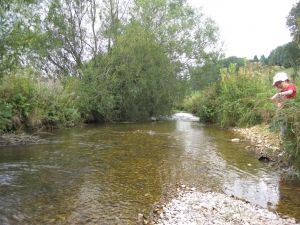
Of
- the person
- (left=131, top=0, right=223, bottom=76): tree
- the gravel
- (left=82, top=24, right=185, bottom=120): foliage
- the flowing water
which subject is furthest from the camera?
(left=131, top=0, right=223, bottom=76): tree

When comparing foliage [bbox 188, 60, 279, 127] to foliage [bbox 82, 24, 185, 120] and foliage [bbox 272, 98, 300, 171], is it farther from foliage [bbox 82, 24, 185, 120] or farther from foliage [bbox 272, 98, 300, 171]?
foliage [bbox 272, 98, 300, 171]

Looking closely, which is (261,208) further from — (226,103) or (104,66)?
(104,66)

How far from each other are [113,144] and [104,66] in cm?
877

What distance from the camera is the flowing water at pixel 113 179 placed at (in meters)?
2.94

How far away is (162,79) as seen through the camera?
16344 mm

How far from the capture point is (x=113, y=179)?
4102 mm

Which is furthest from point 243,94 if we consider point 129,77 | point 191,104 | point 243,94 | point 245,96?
point 191,104

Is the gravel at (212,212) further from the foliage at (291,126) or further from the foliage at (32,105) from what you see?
the foliage at (32,105)

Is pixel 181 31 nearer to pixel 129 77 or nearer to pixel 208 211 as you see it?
pixel 129 77

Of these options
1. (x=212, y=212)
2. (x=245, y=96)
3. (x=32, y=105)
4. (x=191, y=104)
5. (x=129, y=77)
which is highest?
(x=129, y=77)

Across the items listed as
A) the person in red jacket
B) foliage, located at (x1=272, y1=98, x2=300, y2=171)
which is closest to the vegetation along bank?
the person in red jacket

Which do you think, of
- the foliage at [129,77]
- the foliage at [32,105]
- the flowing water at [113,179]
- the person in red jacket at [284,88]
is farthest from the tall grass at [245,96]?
the foliage at [32,105]

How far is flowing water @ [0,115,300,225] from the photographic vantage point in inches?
116

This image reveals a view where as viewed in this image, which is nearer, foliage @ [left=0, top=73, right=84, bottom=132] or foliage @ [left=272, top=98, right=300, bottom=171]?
foliage @ [left=272, top=98, right=300, bottom=171]
